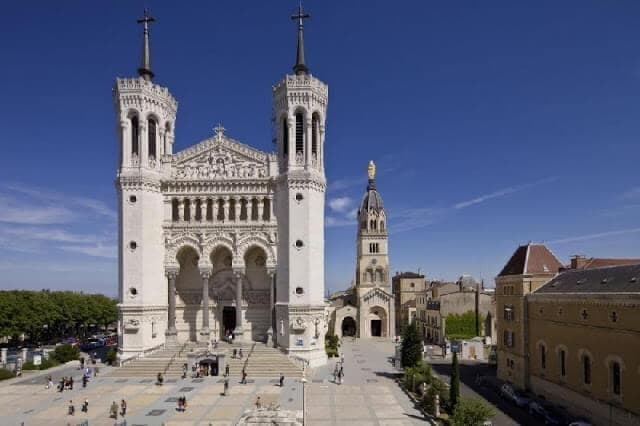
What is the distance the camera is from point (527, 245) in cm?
4466

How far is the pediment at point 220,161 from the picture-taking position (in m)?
50.4

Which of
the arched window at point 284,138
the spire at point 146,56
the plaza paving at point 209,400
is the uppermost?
the spire at point 146,56

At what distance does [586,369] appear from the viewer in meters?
33.2

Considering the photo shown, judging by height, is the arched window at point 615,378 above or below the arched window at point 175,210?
below

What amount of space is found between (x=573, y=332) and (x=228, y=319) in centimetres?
3330

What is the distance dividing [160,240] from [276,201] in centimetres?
1248

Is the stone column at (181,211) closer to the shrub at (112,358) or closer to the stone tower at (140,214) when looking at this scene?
the stone tower at (140,214)

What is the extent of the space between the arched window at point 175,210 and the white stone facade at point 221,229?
0.40 ft

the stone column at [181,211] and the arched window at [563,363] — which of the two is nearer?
the arched window at [563,363]

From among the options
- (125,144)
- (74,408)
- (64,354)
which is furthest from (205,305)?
(125,144)

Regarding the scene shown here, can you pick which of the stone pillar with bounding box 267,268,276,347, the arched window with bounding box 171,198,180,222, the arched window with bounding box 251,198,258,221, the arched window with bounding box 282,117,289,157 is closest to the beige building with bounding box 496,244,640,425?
the stone pillar with bounding box 267,268,276,347

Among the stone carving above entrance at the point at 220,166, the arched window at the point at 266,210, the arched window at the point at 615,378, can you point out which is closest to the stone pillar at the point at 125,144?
the stone carving above entrance at the point at 220,166

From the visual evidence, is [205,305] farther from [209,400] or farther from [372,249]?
[372,249]

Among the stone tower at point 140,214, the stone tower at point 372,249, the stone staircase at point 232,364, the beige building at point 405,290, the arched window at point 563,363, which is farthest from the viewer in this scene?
the beige building at point 405,290
